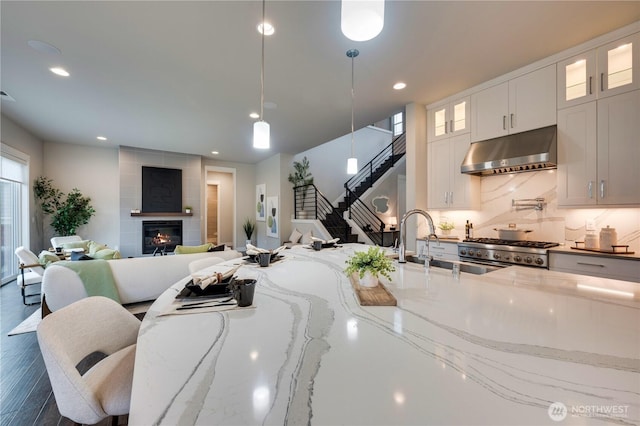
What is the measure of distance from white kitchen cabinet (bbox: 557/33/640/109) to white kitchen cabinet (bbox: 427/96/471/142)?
960 millimetres

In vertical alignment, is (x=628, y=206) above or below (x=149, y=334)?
above

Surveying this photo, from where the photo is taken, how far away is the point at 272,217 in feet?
→ 24.2

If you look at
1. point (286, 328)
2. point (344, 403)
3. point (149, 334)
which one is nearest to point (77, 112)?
point (149, 334)

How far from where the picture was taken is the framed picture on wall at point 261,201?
7.95m

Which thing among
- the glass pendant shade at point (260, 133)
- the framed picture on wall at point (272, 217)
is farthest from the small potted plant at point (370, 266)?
the framed picture on wall at point (272, 217)

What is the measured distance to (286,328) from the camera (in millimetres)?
874

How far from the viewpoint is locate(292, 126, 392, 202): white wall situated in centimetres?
800

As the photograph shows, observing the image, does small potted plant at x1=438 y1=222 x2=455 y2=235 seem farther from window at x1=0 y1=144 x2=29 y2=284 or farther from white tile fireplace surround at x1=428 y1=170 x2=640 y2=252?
window at x1=0 y1=144 x2=29 y2=284

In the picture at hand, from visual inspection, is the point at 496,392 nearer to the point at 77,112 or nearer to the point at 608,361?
the point at 608,361

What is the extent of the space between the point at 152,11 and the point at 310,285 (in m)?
2.57

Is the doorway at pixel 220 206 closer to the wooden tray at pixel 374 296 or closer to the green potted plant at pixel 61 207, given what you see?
the green potted plant at pixel 61 207

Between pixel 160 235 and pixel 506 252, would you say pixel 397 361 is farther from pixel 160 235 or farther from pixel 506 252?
pixel 160 235

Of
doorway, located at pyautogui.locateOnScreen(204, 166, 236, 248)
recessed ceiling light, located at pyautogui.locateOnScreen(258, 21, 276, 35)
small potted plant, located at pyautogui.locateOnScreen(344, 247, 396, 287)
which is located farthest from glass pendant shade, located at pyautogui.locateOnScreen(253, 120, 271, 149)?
doorway, located at pyautogui.locateOnScreen(204, 166, 236, 248)

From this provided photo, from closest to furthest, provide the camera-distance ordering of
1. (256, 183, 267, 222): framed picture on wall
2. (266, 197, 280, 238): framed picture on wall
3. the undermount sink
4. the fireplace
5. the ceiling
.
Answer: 1. the undermount sink
2. the ceiling
3. the fireplace
4. (266, 197, 280, 238): framed picture on wall
5. (256, 183, 267, 222): framed picture on wall
